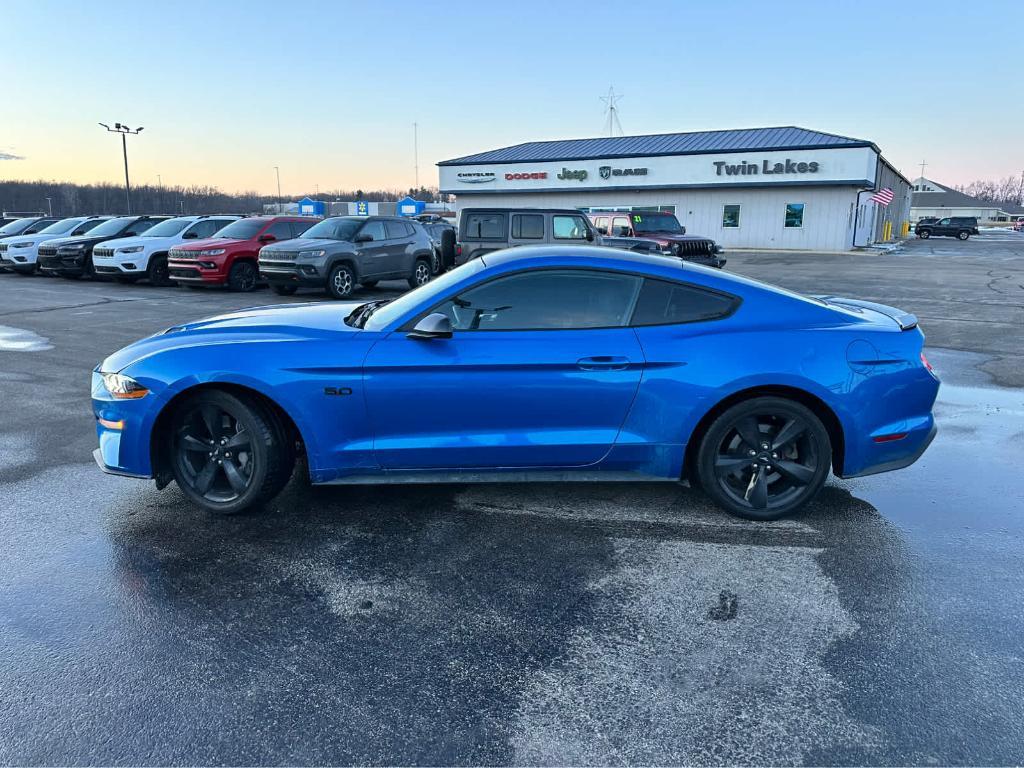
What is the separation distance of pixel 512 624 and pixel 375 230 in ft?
43.5

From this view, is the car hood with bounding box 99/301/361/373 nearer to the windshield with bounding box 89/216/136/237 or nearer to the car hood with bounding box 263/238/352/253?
the car hood with bounding box 263/238/352/253

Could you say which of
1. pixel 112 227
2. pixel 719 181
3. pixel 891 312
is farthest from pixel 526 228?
pixel 719 181

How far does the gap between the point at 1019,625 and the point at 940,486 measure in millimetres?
1739

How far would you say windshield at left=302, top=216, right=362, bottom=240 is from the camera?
575 inches

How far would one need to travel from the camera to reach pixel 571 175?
4028 centimetres

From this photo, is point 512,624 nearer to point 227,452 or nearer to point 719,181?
point 227,452

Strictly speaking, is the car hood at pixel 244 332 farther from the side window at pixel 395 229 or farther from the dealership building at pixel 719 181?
the dealership building at pixel 719 181

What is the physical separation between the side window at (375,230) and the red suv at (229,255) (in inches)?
101

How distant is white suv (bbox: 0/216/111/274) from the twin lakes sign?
25633 millimetres

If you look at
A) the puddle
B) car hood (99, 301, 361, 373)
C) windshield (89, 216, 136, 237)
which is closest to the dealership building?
windshield (89, 216, 136, 237)

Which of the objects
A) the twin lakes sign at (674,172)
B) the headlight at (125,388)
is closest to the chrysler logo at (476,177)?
the twin lakes sign at (674,172)

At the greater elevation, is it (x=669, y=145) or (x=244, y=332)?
(x=669, y=145)

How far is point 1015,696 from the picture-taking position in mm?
2549

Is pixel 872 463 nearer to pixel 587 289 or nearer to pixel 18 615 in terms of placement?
pixel 587 289
